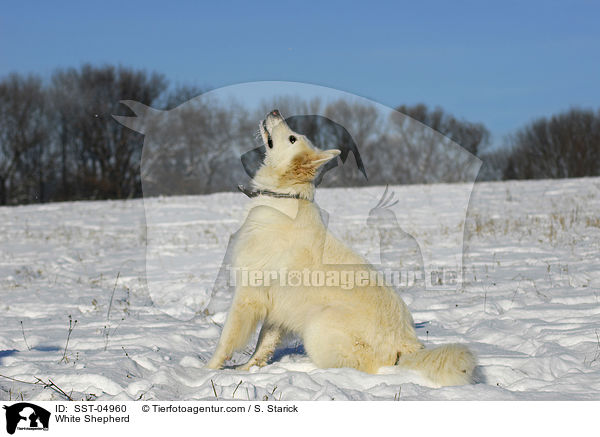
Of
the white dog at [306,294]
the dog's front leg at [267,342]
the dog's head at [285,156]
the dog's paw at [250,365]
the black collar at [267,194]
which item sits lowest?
the dog's paw at [250,365]

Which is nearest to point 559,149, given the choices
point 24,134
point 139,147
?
point 139,147

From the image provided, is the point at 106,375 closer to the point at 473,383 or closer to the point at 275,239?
the point at 275,239

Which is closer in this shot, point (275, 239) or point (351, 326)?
point (351, 326)

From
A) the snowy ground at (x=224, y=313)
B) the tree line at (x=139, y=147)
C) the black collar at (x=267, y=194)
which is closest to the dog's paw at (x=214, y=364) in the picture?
the snowy ground at (x=224, y=313)

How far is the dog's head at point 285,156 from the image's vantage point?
14.8 feet

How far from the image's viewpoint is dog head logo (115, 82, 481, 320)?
6434 mm

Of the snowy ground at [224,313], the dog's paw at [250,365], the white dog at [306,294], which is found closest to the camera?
the snowy ground at [224,313]

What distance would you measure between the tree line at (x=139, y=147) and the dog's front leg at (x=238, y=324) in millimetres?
7903

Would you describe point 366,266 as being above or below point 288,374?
above

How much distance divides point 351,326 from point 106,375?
183 cm

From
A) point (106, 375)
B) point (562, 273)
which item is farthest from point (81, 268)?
point (562, 273)

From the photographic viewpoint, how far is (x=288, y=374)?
3814 millimetres

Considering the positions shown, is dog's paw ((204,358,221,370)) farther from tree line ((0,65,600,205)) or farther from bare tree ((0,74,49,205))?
bare tree ((0,74,49,205))
